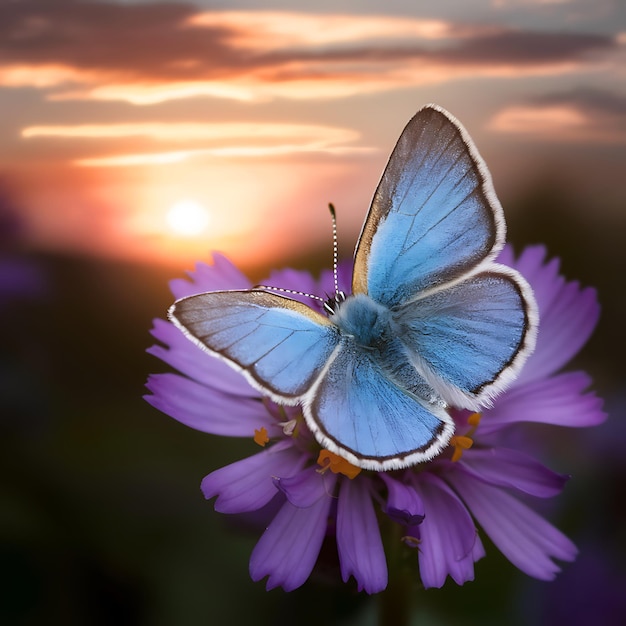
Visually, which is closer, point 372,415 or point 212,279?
point 372,415

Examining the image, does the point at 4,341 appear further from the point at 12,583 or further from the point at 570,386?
the point at 570,386

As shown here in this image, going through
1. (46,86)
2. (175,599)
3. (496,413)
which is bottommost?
(175,599)

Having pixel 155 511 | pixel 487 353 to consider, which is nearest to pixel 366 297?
pixel 487 353

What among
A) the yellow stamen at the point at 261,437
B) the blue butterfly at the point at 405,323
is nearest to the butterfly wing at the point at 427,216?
the blue butterfly at the point at 405,323

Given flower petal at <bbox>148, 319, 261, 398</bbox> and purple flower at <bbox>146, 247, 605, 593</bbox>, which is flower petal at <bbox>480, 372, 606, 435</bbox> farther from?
flower petal at <bbox>148, 319, 261, 398</bbox>

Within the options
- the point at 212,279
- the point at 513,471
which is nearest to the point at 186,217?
the point at 212,279

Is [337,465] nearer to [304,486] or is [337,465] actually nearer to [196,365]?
[304,486]

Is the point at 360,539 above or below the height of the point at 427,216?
below
